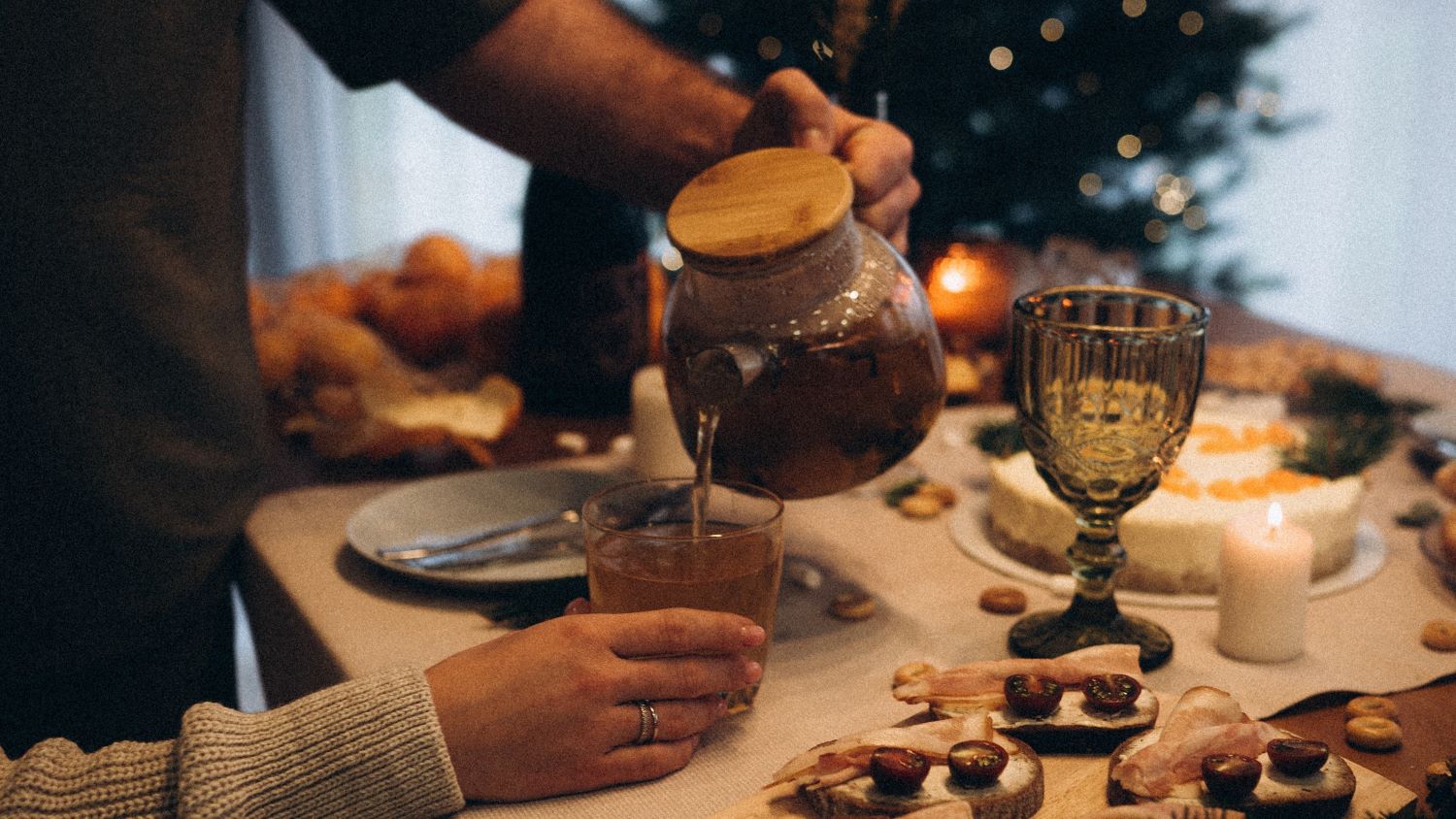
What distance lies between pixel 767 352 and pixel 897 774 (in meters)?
0.31

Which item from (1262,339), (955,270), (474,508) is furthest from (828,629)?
(1262,339)

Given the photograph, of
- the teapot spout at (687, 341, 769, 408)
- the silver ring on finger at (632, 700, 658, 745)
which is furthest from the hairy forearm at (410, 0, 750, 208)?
the silver ring on finger at (632, 700, 658, 745)

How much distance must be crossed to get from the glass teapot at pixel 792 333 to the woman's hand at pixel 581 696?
157 millimetres

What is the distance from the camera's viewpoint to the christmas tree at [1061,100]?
2.61 m

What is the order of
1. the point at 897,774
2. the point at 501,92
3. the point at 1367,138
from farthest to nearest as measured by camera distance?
the point at 1367,138, the point at 501,92, the point at 897,774

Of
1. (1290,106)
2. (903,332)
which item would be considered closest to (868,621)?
(903,332)

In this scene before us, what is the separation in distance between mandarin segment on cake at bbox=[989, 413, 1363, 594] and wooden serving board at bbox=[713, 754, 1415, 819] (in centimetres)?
32

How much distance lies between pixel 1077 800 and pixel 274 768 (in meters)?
0.47

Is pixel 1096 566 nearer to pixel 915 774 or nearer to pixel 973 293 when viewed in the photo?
pixel 915 774

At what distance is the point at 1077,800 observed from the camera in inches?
28.5

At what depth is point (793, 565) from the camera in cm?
114

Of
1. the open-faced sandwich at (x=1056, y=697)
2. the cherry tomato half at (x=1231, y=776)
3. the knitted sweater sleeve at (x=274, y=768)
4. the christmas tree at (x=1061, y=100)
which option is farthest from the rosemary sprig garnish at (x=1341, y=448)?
the christmas tree at (x=1061, y=100)

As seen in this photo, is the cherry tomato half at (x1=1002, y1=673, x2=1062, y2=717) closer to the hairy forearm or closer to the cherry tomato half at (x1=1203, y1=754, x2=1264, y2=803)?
the cherry tomato half at (x1=1203, y1=754, x2=1264, y2=803)

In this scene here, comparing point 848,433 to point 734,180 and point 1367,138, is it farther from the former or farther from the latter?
point 1367,138
